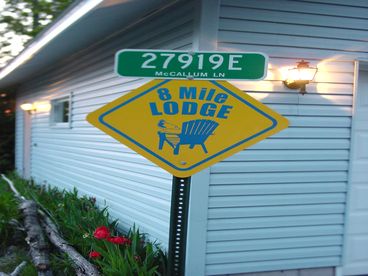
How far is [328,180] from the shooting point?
424 centimetres

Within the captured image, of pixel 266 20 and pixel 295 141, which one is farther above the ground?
pixel 266 20

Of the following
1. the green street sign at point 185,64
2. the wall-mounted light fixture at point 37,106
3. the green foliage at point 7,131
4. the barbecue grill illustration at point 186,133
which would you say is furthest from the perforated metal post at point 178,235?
the green foliage at point 7,131

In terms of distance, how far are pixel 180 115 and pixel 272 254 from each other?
2.46m

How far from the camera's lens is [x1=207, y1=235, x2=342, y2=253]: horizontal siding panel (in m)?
3.97

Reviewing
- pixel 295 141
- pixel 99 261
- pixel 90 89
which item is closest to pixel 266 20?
pixel 295 141

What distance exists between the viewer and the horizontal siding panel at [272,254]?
3.97m

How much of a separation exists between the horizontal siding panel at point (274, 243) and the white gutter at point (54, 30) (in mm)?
2650

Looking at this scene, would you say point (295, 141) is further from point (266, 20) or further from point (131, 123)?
point (131, 123)

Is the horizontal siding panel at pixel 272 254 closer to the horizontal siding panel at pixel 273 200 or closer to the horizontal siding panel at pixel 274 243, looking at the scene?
the horizontal siding panel at pixel 274 243

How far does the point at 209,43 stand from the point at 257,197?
5.11 feet

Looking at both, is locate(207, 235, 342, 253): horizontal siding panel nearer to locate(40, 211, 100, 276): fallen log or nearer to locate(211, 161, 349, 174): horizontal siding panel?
locate(211, 161, 349, 174): horizontal siding panel

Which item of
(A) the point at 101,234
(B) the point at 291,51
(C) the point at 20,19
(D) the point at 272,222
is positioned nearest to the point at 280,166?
(D) the point at 272,222

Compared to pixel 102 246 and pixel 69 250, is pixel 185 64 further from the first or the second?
pixel 69 250

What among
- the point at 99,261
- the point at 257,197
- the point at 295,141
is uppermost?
the point at 295,141
